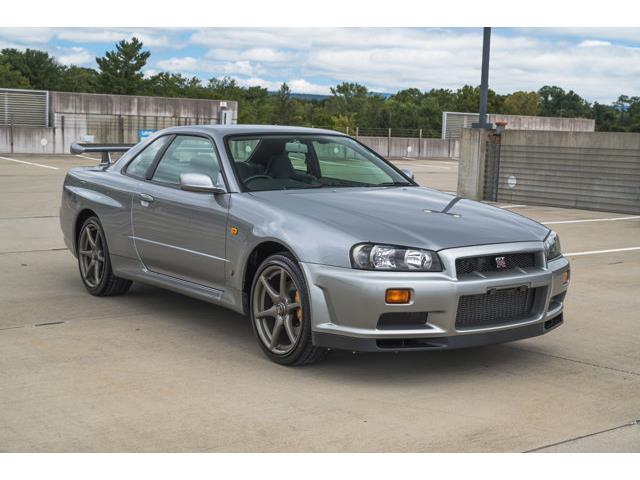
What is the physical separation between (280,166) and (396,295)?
178 centimetres

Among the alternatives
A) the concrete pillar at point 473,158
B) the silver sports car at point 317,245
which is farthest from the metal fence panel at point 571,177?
the silver sports car at point 317,245

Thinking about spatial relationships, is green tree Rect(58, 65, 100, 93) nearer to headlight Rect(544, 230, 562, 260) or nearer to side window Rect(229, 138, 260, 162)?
side window Rect(229, 138, 260, 162)

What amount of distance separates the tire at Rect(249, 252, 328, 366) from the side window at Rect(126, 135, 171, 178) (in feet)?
6.05

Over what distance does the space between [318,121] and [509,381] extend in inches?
3705

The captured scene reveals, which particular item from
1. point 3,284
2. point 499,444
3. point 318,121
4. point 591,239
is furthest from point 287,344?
point 318,121

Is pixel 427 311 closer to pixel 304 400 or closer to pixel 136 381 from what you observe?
pixel 304 400

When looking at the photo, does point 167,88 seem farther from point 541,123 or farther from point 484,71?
point 484,71

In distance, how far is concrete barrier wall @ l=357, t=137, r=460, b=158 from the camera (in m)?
43.5

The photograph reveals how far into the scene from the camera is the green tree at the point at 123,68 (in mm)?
93125

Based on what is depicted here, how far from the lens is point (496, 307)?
211 inches

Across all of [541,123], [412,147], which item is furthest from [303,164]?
[541,123]

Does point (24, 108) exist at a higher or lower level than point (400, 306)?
higher

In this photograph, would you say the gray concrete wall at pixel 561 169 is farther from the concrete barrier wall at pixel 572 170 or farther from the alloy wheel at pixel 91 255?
the alloy wheel at pixel 91 255

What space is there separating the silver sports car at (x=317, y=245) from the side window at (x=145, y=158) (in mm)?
12
